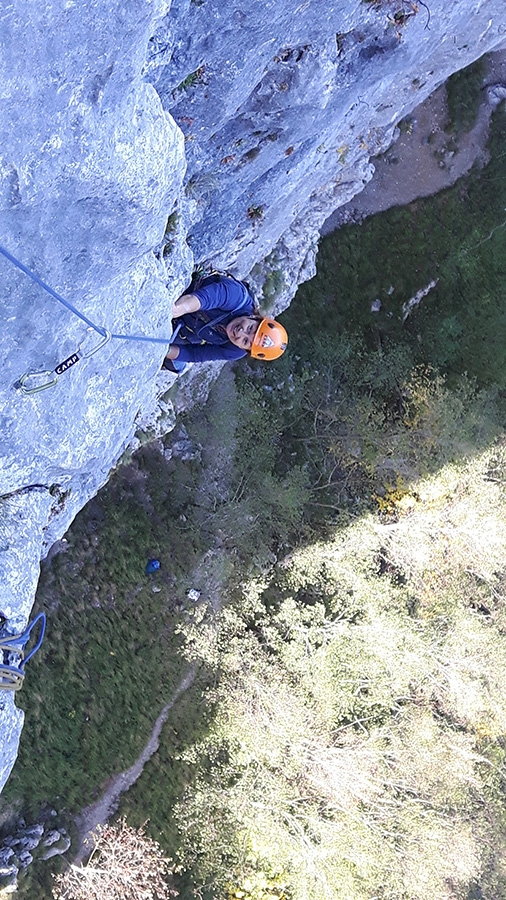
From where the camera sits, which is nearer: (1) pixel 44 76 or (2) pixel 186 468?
(1) pixel 44 76

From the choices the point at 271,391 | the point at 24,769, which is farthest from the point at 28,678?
the point at 271,391

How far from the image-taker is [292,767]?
13.0m

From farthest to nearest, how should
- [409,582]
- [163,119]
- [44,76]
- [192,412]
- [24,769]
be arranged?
[409,582] < [192,412] < [24,769] < [163,119] < [44,76]

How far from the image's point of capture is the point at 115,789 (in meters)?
12.1

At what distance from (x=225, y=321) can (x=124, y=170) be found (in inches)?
111

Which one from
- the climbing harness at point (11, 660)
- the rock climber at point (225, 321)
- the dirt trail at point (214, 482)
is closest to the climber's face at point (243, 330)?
the rock climber at point (225, 321)

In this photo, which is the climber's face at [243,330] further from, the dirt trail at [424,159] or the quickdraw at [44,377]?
the dirt trail at [424,159]

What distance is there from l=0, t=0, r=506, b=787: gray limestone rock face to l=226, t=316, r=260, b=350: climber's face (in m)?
0.66

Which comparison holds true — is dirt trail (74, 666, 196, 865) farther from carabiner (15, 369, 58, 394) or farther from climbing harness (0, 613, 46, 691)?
carabiner (15, 369, 58, 394)

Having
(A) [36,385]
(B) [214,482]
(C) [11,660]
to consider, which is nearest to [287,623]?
(B) [214,482]

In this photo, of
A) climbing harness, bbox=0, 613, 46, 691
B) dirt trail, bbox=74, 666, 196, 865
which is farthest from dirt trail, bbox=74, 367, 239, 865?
climbing harness, bbox=0, 613, 46, 691

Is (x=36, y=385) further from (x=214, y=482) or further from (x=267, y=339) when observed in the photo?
(x=214, y=482)

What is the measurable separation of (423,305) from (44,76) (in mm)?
12019

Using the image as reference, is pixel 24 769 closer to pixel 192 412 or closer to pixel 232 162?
pixel 192 412
